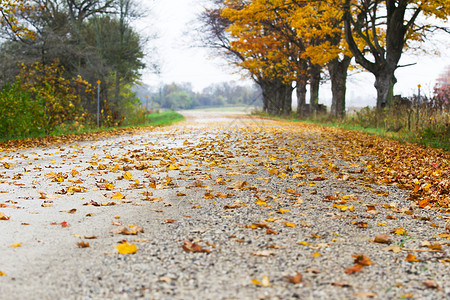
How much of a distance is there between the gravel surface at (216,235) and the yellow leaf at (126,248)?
54 millimetres

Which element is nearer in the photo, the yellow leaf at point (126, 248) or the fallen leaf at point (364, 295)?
the fallen leaf at point (364, 295)

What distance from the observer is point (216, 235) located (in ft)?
11.6

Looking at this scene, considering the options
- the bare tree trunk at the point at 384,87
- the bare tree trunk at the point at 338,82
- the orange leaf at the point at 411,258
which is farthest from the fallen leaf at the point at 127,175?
the bare tree trunk at the point at 338,82

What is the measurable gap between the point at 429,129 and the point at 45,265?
35.9 ft

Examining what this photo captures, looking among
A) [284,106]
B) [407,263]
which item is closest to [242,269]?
[407,263]

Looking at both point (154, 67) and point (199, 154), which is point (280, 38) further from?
point (199, 154)

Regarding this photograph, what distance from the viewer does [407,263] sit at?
3064mm

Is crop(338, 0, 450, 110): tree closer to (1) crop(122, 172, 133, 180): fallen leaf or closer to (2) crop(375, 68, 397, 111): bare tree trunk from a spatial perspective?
(2) crop(375, 68, 397, 111): bare tree trunk

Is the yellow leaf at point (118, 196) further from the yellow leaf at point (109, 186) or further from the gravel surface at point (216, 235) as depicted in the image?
the yellow leaf at point (109, 186)

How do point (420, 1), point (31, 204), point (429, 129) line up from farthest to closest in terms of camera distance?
point (420, 1) < point (429, 129) < point (31, 204)

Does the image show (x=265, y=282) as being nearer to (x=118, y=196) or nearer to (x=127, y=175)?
(x=118, y=196)

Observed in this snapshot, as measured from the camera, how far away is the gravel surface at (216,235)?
8.55ft

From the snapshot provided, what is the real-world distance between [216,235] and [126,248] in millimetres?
804

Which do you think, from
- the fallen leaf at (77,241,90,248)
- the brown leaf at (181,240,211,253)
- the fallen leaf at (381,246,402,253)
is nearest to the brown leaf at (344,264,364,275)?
the fallen leaf at (381,246,402,253)
